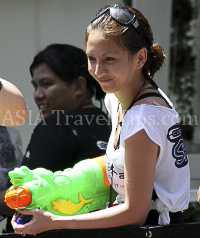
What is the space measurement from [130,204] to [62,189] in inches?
12.7

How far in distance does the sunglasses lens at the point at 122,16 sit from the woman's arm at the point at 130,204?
448 millimetres

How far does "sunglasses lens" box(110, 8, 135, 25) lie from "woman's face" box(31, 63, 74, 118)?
930 millimetres

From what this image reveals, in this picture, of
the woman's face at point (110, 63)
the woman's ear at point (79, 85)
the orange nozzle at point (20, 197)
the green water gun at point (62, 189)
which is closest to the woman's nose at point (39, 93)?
the woman's ear at point (79, 85)

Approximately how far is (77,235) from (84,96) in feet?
3.71

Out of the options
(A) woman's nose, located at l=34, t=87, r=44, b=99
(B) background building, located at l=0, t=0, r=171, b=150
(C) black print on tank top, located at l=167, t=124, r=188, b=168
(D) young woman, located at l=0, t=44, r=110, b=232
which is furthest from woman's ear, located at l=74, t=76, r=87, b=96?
(B) background building, located at l=0, t=0, r=171, b=150

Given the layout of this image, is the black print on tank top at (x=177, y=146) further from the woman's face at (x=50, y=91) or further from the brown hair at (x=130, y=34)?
the woman's face at (x=50, y=91)

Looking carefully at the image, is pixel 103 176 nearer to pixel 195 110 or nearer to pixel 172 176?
pixel 172 176

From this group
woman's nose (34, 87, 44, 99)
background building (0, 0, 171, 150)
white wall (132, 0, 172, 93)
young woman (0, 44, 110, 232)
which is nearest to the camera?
young woman (0, 44, 110, 232)

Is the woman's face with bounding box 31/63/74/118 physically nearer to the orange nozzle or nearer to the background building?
the orange nozzle

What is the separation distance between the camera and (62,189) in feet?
4.40

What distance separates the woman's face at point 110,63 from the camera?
1252mm

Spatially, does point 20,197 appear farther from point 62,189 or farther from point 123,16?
point 123,16

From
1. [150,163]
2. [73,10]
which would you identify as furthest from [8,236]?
[73,10]

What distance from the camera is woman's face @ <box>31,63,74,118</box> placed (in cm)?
217
